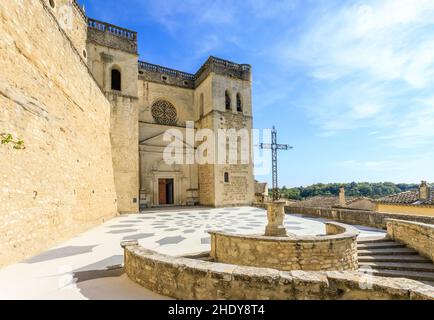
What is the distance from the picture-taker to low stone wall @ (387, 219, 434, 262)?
5209mm

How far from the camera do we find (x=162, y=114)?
654 inches

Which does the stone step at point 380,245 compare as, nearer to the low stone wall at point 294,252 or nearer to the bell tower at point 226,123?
the low stone wall at point 294,252

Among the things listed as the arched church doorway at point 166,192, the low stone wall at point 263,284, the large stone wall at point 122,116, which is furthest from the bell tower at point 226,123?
the low stone wall at point 263,284

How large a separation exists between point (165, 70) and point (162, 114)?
11.5 ft

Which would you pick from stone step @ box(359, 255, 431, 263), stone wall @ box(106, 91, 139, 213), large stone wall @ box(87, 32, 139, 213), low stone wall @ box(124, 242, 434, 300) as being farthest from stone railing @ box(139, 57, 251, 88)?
low stone wall @ box(124, 242, 434, 300)

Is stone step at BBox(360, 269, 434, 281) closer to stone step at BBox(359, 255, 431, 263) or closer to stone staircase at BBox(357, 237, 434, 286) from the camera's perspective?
stone staircase at BBox(357, 237, 434, 286)

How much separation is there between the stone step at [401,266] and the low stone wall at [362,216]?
184 cm

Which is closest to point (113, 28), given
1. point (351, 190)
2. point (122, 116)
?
point (122, 116)

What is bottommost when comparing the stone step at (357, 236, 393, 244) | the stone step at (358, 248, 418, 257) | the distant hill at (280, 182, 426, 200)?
the distant hill at (280, 182, 426, 200)

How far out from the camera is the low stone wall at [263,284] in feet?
7.32

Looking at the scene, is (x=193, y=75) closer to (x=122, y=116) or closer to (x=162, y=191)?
(x=122, y=116)

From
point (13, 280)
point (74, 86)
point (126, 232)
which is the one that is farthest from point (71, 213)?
point (74, 86)

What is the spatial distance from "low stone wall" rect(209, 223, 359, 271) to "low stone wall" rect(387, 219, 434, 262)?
2.05 metres

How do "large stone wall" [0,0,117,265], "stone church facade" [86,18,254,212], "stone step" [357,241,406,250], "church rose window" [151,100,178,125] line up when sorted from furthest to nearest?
"church rose window" [151,100,178,125], "stone church facade" [86,18,254,212], "stone step" [357,241,406,250], "large stone wall" [0,0,117,265]
